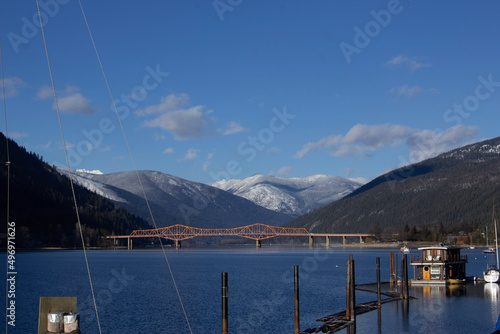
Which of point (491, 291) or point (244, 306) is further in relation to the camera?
point (491, 291)

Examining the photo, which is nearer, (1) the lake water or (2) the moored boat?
(1) the lake water

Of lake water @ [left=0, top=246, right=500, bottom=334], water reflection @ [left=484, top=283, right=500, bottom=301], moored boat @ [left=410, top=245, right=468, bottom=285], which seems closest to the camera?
lake water @ [left=0, top=246, right=500, bottom=334]

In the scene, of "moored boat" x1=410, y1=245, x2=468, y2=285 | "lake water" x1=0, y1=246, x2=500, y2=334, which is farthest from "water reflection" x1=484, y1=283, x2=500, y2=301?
"moored boat" x1=410, y1=245, x2=468, y2=285

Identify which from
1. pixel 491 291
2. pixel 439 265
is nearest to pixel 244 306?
pixel 439 265

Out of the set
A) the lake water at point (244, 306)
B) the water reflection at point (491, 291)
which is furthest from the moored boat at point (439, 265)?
the water reflection at point (491, 291)

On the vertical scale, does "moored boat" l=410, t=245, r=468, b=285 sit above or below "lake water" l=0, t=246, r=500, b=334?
above

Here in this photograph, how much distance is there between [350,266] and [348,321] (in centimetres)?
466

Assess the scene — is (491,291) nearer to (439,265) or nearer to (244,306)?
(439,265)

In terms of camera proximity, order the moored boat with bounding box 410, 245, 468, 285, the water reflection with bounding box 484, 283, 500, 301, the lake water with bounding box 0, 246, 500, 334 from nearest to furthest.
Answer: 1. the lake water with bounding box 0, 246, 500, 334
2. the water reflection with bounding box 484, 283, 500, 301
3. the moored boat with bounding box 410, 245, 468, 285

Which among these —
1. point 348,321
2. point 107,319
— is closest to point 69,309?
point 348,321

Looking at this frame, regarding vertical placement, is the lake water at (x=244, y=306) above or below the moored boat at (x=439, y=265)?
below

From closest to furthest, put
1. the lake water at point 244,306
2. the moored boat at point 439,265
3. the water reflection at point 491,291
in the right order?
the lake water at point 244,306 < the water reflection at point 491,291 < the moored boat at point 439,265

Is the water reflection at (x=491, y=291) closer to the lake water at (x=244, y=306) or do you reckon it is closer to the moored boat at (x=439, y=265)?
the lake water at (x=244, y=306)

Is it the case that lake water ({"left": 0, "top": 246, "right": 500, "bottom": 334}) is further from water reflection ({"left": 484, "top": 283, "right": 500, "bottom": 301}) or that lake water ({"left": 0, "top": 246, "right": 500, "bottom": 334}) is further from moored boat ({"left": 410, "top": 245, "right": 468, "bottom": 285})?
moored boat ({"left": 410, "top": 245, "right": 468, "bottom": 285})
